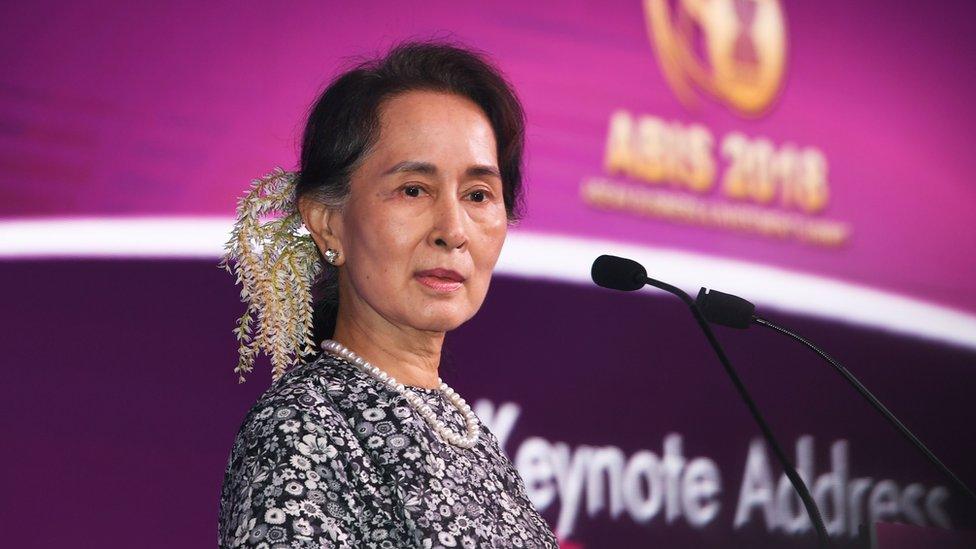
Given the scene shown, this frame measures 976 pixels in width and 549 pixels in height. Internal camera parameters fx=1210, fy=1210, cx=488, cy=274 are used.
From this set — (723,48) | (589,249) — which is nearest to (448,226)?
(589,249)

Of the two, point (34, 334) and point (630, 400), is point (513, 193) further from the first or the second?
point (630, 400)

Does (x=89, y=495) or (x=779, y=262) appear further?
(x=779, y=262)

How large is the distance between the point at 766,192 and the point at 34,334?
2355mm

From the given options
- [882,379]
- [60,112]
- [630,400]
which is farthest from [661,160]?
[60,112]

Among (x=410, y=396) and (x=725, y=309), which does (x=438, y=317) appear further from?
(x=725, y=309)

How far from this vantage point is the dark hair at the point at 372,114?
1.71 m

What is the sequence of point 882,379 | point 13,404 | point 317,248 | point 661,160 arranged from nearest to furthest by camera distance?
point 317,248 → point 13,404 → point 661,160 → point 882,379

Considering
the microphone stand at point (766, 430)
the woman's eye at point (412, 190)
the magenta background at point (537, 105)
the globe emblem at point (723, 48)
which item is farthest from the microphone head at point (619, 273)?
the globe emblem at point (723, 48)

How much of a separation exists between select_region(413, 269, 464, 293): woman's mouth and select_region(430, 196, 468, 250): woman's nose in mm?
37

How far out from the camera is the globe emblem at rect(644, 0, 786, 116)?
3.94 metres

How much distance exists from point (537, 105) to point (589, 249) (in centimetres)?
46

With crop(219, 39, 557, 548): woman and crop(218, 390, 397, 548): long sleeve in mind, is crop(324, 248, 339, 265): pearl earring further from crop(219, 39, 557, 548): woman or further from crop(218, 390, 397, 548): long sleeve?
crop(218, 390, 397, 548): long sleeve

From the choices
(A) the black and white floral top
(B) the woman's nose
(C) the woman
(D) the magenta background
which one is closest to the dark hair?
(C) the woman

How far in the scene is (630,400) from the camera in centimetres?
372
